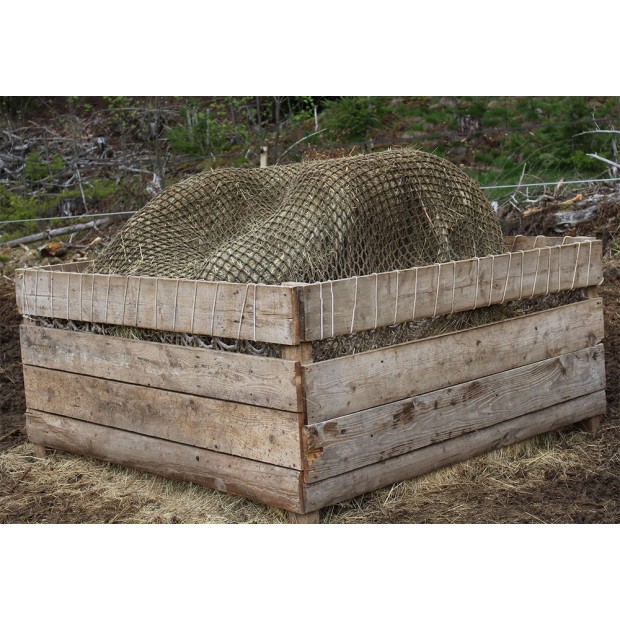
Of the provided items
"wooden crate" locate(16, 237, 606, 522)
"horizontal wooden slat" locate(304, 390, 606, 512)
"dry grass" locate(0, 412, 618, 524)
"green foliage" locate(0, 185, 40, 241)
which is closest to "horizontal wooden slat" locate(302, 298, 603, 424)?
"wooden crate" locate(16, 237, 606, 522)

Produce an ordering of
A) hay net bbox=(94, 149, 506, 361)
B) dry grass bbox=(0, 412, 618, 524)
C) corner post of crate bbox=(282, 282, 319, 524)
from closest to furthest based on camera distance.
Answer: corner post of crate bbox=(282, 282, 319, 524), dry grass bbox=(0, 412, 618, 524), hay net bbox=(94, 149, 506, 361)

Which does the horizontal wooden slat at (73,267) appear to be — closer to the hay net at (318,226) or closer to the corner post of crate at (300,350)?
the hay net at (318,226)

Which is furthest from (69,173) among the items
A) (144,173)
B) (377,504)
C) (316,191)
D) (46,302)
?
(377,504)

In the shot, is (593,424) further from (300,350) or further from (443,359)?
(300,350)

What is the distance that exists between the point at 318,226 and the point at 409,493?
122 centimetres

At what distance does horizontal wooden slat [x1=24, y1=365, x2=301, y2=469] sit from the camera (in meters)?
3.83

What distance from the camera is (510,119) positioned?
10516 mm

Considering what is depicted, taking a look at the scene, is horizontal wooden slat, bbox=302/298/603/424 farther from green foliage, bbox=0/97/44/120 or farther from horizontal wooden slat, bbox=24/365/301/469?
green foliage, bbox=0/97/44/120

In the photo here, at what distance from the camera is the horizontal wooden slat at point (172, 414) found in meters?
3.83

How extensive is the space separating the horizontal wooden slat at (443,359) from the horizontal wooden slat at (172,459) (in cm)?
34

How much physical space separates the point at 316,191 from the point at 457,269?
72 centimetres

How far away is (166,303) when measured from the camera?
4234 mm

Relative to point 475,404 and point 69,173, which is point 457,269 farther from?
point 69,173

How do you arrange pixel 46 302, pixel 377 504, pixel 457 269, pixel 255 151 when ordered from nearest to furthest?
pixel 377 504, pixel 457 269, pixel 46 302, pixel 255 151
